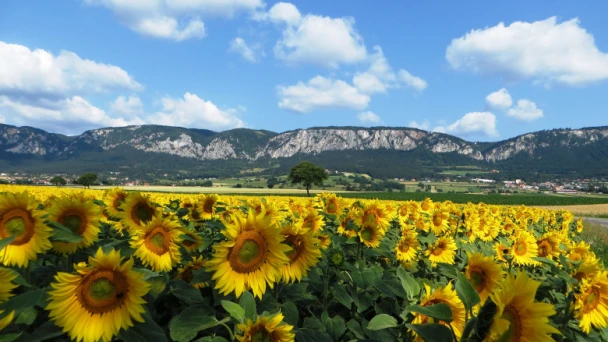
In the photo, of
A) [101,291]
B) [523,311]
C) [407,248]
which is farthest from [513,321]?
[407,248]

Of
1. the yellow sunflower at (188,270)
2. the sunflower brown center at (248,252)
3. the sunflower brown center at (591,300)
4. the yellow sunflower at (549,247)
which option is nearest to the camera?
the sunflower brown center at (248,252)

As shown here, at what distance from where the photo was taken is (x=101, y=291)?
1.81m

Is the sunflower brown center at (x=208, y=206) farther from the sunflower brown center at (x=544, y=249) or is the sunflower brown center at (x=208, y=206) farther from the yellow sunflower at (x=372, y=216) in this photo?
the sunflower brown center at (x=544, y=249)

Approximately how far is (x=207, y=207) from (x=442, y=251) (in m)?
3.38

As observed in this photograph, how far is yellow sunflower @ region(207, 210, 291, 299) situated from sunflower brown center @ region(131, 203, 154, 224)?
1192 mm

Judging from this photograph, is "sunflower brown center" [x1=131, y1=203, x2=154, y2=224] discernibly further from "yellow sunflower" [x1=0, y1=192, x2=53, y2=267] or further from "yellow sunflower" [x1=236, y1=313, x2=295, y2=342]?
"yellow sunflower" [x1=236, y1=313, x2=295, y2=342]

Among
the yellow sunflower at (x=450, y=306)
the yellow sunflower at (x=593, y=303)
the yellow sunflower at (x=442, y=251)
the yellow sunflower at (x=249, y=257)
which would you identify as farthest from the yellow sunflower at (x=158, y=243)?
the yellow sunflower at (x=442, y=251)

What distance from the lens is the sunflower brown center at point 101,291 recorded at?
1.81 m

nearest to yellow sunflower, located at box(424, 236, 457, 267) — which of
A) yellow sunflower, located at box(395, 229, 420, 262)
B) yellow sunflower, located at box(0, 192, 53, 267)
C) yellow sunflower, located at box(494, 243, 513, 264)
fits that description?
yellow sunflower, located at box(395, 229, 420, 262)

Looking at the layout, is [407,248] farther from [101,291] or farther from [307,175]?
[307,175]

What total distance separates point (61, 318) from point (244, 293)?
0.91 metres

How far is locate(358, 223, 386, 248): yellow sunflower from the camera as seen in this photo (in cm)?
422

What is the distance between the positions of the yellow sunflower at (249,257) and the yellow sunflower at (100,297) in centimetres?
49

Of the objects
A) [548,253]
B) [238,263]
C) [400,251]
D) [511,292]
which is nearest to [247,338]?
[238,263]
